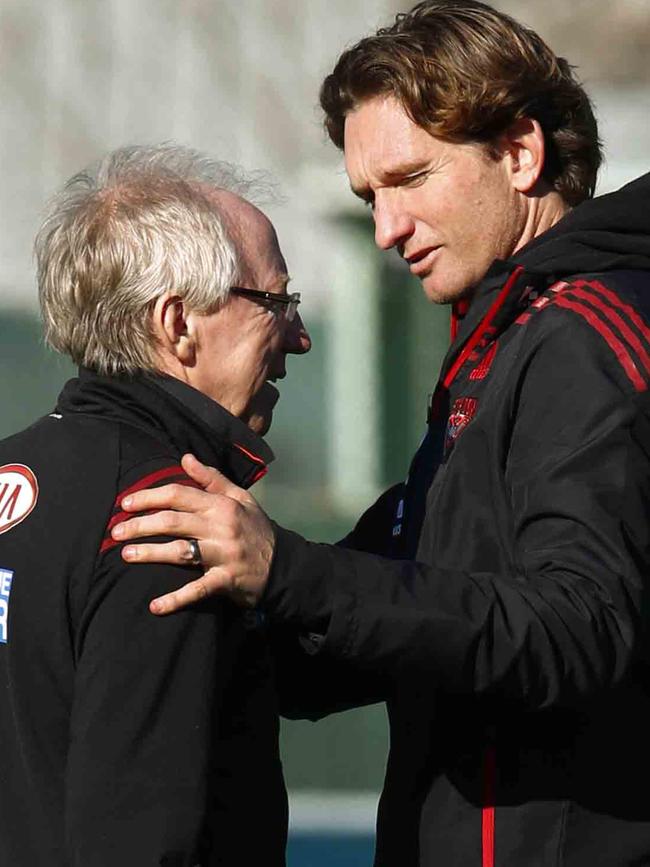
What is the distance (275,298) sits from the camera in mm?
2639

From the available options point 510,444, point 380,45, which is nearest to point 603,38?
point 380,45

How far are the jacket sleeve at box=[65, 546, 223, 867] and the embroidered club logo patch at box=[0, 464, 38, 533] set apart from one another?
17 cm

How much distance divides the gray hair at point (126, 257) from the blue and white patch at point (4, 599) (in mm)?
339

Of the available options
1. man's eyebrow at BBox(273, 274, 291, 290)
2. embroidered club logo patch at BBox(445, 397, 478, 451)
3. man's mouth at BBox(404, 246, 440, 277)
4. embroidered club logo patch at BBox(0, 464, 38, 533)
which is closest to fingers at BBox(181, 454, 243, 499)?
embroidered club logo patch at BBox(0, 464, 38, 533)

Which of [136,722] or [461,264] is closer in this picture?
[136,722]

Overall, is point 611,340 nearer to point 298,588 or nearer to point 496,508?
point 496,508

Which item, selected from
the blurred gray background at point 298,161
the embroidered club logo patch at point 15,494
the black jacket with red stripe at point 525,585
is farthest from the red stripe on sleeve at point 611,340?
the blurred gray background at point 298,161

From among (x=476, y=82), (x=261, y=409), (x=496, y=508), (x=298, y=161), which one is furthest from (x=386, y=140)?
(x=298, y=161)

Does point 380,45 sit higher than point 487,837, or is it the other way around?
point 380,45

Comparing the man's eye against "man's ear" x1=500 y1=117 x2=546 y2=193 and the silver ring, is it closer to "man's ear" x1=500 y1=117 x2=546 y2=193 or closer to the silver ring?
"man's ear" x1=500 y1=117 x2=546 y2=193

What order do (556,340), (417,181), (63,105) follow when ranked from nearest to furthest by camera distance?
(556,340) → (417,181) → (63,105)

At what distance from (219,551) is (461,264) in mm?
795

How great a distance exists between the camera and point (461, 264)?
2729 millimetres

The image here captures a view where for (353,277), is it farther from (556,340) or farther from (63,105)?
(556,340)
